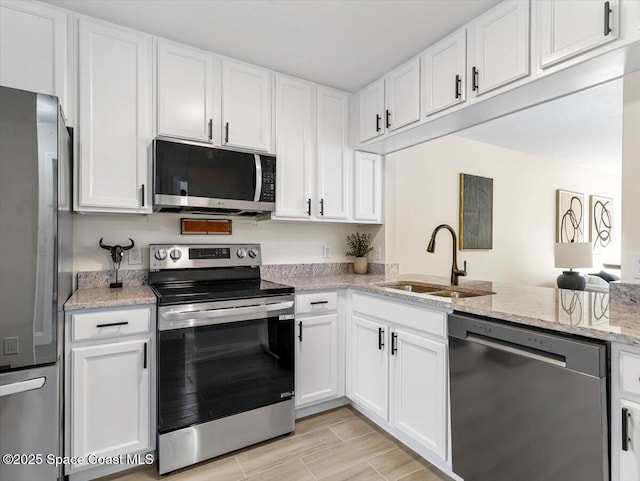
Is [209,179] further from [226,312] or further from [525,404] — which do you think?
[525,404]

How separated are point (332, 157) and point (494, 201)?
8.75 ft

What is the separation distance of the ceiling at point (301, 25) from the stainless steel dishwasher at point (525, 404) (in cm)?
160

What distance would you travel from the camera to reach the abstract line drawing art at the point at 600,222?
595 centimetres

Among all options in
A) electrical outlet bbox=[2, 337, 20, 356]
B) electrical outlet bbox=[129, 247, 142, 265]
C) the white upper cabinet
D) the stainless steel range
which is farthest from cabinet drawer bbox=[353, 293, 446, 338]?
the white upper cabinet

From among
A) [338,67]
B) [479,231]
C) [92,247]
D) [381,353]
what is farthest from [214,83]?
[479,231]

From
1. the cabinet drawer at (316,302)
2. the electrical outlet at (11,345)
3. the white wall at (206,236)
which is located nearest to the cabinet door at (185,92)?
the white wall at (206,236)

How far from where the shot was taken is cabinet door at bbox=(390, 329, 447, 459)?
5.92 ft

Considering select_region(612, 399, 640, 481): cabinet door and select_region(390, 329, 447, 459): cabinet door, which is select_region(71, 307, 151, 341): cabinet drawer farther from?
select_region(612, 399, 640, 481): cabinet door

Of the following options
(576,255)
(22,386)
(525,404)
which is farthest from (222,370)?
(576,255)

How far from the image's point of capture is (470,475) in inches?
64.8

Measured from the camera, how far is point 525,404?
1.42 m

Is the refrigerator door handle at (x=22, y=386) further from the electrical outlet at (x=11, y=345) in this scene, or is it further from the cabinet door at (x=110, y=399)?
the cabinet door at (x=110, y=399)

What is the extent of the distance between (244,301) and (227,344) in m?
0.26

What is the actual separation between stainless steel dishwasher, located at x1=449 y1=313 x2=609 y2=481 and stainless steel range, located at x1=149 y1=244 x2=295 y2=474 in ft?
3.38
